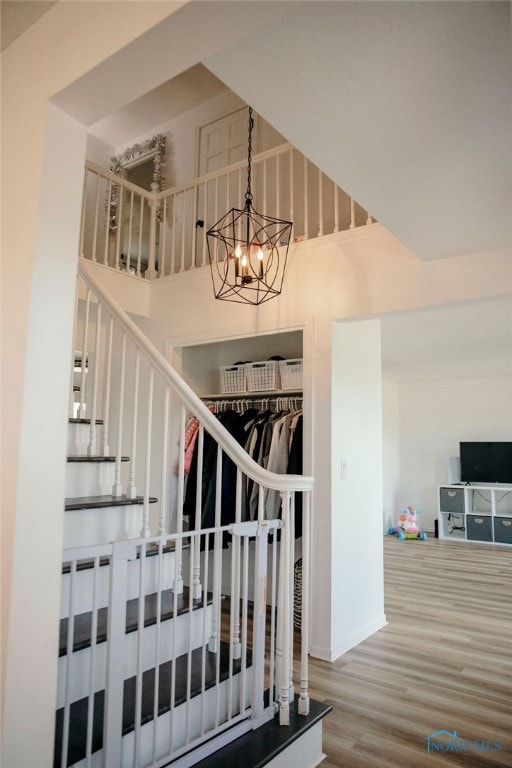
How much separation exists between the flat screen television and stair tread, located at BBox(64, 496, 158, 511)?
6.12 metres

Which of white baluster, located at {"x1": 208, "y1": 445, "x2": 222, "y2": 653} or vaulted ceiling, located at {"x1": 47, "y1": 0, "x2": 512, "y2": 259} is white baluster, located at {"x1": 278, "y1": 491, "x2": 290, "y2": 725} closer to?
white baluster, located at {"x1": 208, "y1": 445, "x2": 222, "y2": 653}

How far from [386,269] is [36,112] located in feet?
7.43

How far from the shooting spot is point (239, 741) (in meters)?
1.83

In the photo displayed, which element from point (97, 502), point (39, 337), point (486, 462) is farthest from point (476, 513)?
point (39, 337)

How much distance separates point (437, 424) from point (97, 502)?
677 cm

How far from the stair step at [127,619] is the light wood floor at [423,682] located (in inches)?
34.6

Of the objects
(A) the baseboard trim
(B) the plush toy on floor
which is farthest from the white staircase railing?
(B) the plush toy on floor

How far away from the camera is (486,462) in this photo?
7.28 m

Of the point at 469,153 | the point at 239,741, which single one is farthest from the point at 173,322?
the point at 239,741

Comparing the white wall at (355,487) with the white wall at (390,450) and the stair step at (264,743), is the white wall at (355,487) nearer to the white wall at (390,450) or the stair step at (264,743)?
the stair step at (264,743)

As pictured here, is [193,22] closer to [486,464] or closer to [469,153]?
[469,153]

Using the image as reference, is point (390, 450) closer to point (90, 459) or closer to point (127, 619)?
point (90, 459)

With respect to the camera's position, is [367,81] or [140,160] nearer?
[367,81]

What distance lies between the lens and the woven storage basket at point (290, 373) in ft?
12.9
